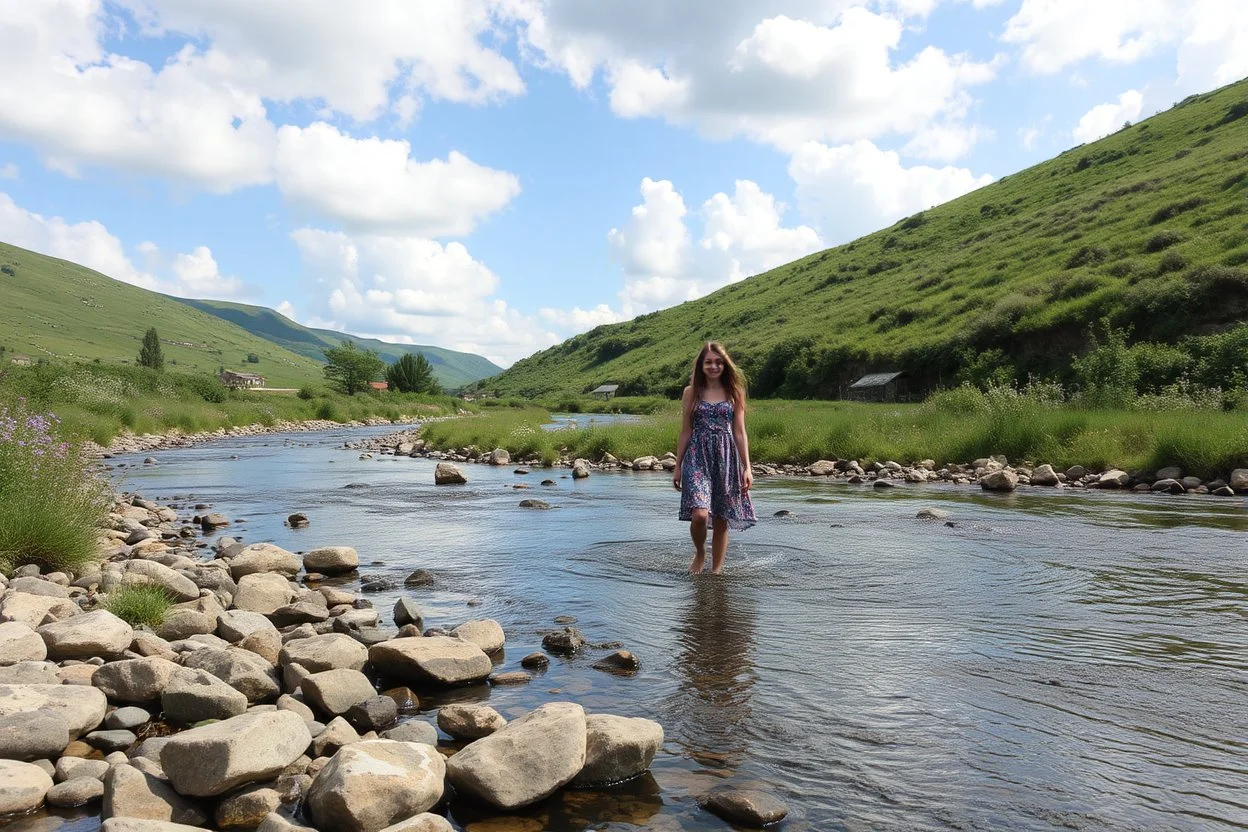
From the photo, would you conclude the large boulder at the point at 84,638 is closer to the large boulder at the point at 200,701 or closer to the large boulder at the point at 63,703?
the large boulder at the point at 63,703

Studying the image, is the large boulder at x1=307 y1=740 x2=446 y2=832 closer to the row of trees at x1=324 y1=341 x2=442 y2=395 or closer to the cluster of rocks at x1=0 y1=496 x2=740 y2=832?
the cluster of rocks at x1=0 y1=496 x2=740 y2=832

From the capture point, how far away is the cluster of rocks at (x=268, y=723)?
4.36 m

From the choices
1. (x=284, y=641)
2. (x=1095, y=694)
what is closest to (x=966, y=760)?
(x=1095, y=694)

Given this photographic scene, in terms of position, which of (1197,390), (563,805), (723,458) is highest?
(1197,390)

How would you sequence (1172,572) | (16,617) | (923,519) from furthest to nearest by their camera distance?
1. (923,519)
2. (1172,572)
3. (16,617)

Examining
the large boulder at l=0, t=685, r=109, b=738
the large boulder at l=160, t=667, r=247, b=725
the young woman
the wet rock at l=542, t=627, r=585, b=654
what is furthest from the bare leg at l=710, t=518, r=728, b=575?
the large boulder at l=0, t=685, r=109, b=738

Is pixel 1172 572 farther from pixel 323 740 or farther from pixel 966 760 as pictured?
pixel 323 740

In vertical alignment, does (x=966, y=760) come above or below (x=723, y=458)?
below

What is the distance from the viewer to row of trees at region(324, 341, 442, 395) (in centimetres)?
10531

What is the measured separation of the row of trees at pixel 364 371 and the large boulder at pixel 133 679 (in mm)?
100419

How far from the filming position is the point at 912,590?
956 centimetres

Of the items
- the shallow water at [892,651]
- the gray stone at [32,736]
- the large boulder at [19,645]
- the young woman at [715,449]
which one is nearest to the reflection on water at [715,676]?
the shallow water at [892,651]

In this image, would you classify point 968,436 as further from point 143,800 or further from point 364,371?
point 364,371

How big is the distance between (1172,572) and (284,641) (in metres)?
10.2
